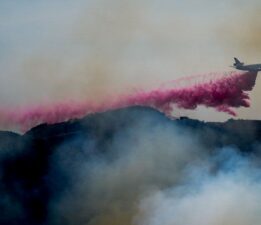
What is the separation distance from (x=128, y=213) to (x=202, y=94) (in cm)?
374

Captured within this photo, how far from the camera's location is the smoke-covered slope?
14211mm

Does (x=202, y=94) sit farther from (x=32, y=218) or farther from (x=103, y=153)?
(x=32, y=218)

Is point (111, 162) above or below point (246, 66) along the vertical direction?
below

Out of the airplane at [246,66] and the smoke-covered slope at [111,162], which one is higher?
the airplane at [246,66]

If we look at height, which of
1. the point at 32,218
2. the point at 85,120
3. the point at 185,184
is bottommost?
the point at 32,218

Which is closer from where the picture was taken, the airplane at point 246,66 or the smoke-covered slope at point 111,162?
the smoke-covered slope at point 111,162

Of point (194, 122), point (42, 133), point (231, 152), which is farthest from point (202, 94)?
point (42, 133)

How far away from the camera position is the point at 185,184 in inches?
551

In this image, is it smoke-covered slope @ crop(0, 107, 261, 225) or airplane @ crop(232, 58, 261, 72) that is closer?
smoke-covered slope @ crop(0, 107, 261, 225)

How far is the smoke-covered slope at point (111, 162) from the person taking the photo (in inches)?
559

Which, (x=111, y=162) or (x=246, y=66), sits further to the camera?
(x=246, y=66)

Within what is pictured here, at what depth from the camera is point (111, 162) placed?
14.7m

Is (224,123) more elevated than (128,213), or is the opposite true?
(224,123)

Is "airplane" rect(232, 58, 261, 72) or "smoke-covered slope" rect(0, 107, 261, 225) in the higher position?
"airplane" rect(232, 58, 261, 72)
